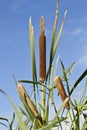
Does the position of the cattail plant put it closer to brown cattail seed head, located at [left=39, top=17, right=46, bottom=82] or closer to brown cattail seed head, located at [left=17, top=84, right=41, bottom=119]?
brown cattail seed head, located at [left=17, top=84, right=41, bottom=119]

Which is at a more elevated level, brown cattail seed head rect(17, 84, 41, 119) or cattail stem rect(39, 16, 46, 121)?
cattail stem rect(39, 16, 46, 121)

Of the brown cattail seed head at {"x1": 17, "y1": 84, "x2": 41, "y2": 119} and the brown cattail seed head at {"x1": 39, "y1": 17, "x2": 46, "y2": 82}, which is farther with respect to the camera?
the brown cattail seed head at {"x1": 39, "y1": 17, "x2": 46, "y2": 82}

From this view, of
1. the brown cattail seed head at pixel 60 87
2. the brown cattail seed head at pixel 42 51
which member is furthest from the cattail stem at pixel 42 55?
the brown cattail seed head at pixel 60 87

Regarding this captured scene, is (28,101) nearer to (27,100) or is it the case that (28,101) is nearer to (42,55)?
(27,100)

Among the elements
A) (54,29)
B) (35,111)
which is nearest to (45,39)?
(54,29)

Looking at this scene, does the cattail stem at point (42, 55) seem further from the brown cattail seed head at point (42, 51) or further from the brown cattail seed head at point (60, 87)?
the brown cattail seed head at point (60, 87)

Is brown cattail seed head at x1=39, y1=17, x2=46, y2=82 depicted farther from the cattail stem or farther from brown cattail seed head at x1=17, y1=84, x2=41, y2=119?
brown cattail seed head at x1=17, y1=84, x2=41, y2=119

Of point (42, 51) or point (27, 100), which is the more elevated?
point (42, 51)

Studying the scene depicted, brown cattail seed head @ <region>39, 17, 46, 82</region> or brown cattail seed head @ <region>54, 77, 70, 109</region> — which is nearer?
brown cattail seed head @ <region>54, 77, 70, 109</region>

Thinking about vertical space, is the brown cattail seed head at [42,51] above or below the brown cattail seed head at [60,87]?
above

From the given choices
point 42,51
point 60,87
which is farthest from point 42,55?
point 60,87

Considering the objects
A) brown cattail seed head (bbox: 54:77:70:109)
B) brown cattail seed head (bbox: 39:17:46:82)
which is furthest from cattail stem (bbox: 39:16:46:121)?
brown cattail seed head (bbox: 54:77:70:109)

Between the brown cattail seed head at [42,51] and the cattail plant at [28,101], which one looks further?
the brown cattail seed head at [42,51]
